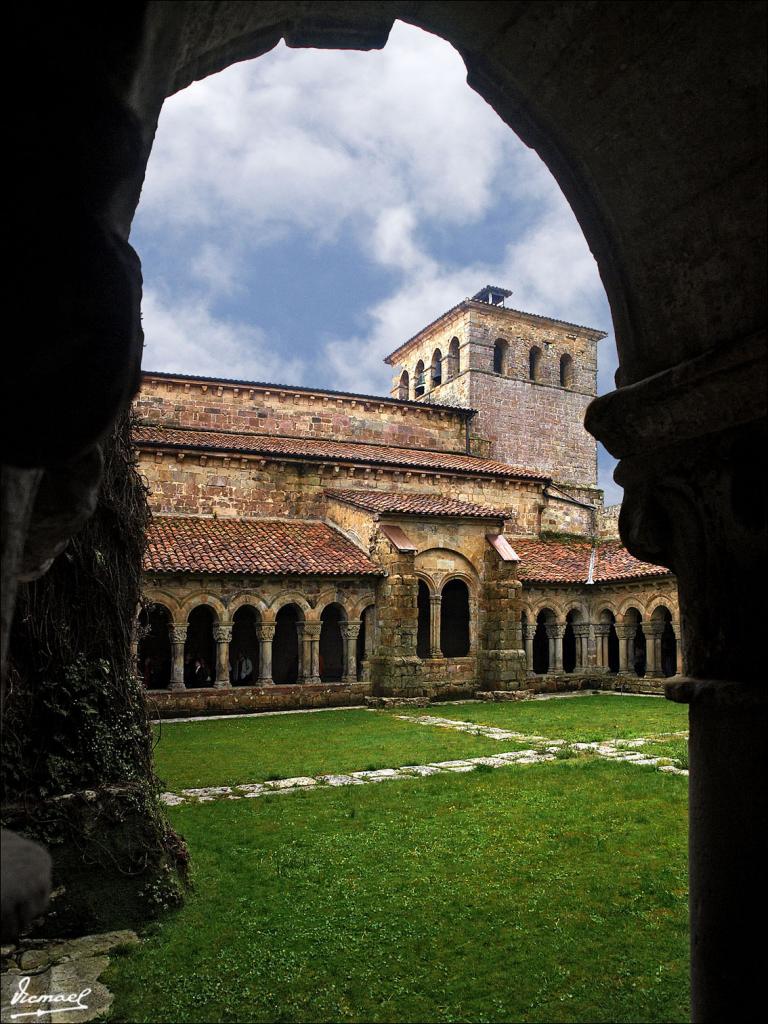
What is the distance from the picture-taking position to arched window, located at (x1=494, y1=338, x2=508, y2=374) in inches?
1067

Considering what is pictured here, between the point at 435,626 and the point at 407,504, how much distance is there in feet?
9.42

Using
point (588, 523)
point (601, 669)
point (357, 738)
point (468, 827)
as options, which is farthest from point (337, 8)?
point (588, 523)

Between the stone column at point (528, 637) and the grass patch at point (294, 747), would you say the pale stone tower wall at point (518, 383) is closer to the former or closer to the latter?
the stone column at point (528, 637)

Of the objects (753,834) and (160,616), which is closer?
(753,834)

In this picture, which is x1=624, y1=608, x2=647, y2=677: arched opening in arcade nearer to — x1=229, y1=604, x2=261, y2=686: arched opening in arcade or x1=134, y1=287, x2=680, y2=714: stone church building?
x1=134, y1=287, x2=680, y2=714: stone church building

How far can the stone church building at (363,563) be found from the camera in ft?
51.2

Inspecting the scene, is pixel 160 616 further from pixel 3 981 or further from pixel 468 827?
pixel 3 981

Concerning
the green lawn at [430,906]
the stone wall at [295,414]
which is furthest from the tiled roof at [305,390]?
the green lawn at [430,906]

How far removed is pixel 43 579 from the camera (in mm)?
4395

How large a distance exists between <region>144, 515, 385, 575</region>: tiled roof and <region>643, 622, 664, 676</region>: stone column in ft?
23.3

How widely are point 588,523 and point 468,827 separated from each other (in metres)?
19.2

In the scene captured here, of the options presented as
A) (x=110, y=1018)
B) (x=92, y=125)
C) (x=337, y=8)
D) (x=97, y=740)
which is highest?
(x=337, y=8)

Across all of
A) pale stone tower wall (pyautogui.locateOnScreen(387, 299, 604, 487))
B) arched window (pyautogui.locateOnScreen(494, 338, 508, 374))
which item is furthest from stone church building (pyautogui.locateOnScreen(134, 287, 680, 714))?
arched window (pyautogui.locateOnScreen(494, 338, 508, 374))

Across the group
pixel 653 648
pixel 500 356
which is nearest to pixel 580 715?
pixel 653 648
